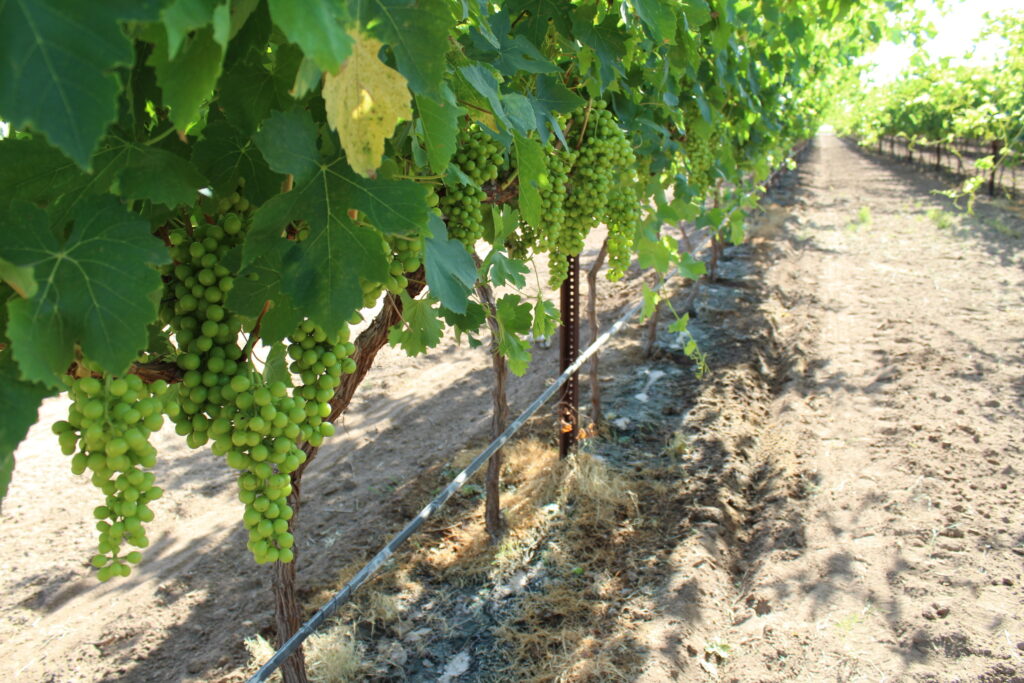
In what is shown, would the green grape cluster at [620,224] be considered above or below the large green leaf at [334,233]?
below

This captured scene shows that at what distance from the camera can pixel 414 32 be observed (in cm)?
107

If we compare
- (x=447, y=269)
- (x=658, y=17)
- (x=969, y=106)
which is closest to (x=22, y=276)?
(x=447, y=269)

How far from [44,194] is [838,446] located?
5451mm

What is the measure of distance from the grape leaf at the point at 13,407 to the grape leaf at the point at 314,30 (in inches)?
22.3

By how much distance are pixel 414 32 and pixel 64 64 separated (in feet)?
1.74

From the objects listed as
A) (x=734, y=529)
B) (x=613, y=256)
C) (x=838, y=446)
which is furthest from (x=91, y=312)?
(x=838, y=446)

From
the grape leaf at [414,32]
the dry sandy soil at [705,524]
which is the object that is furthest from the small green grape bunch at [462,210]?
the dry sandy soil at [705,524]

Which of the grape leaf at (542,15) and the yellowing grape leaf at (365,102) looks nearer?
the yellowing grape leaf at (365,102)

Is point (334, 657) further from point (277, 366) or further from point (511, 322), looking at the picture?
point (277, 366)

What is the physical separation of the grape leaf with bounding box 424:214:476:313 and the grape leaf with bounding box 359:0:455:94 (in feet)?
1.30

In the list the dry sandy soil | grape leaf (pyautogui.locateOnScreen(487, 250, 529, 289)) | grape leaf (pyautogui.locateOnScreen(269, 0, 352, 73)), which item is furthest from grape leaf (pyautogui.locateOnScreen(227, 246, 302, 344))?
the dry sandy soil

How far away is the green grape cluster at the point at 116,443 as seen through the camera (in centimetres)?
105

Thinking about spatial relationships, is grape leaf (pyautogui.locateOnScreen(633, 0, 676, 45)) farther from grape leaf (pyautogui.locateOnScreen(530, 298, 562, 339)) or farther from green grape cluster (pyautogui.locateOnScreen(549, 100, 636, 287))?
grape leaf (pyautogui.locateOnScreen(530, 298, 562, 339))

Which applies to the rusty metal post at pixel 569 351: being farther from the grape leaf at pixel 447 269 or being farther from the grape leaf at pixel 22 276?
the grape leaf at pixel 22 276
